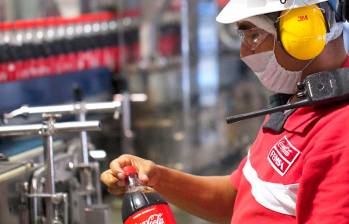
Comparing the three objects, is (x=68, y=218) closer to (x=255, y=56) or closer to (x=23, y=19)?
(x=255, y=56)

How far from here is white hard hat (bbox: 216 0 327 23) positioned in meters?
1.50

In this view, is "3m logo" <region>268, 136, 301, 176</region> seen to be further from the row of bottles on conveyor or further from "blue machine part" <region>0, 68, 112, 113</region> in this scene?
the row of bottles on conveyor

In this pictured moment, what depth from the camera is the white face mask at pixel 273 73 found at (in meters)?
1.58

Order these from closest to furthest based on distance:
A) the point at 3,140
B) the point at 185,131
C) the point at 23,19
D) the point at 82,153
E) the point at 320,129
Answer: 1. the point at 320,129
2. the point at 82,153
3. the point at 3,140
4. the point at 23,19
5. the point at 185,131

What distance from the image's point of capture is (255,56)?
1612mm

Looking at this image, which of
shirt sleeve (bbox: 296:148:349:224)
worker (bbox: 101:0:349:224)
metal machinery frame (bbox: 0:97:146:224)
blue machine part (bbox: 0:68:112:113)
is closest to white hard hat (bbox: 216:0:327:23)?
worker (bbox: 101:0:349:224)

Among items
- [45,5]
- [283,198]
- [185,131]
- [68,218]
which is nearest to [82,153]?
[68,218]

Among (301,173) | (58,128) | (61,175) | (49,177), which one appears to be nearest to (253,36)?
(301,173)

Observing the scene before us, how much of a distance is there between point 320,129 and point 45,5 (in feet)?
11.8

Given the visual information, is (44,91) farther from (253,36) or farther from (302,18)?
(302,18)

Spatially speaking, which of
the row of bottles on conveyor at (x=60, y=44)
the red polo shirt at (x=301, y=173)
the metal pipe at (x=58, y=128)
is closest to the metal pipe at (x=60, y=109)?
the metal pipe at (x=58, y=128)

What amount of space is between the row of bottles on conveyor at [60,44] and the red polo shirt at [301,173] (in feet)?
7.75

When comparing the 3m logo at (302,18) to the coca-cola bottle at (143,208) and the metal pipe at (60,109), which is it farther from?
the metal pipe at (60,109)

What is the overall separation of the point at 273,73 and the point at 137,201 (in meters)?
0.47
